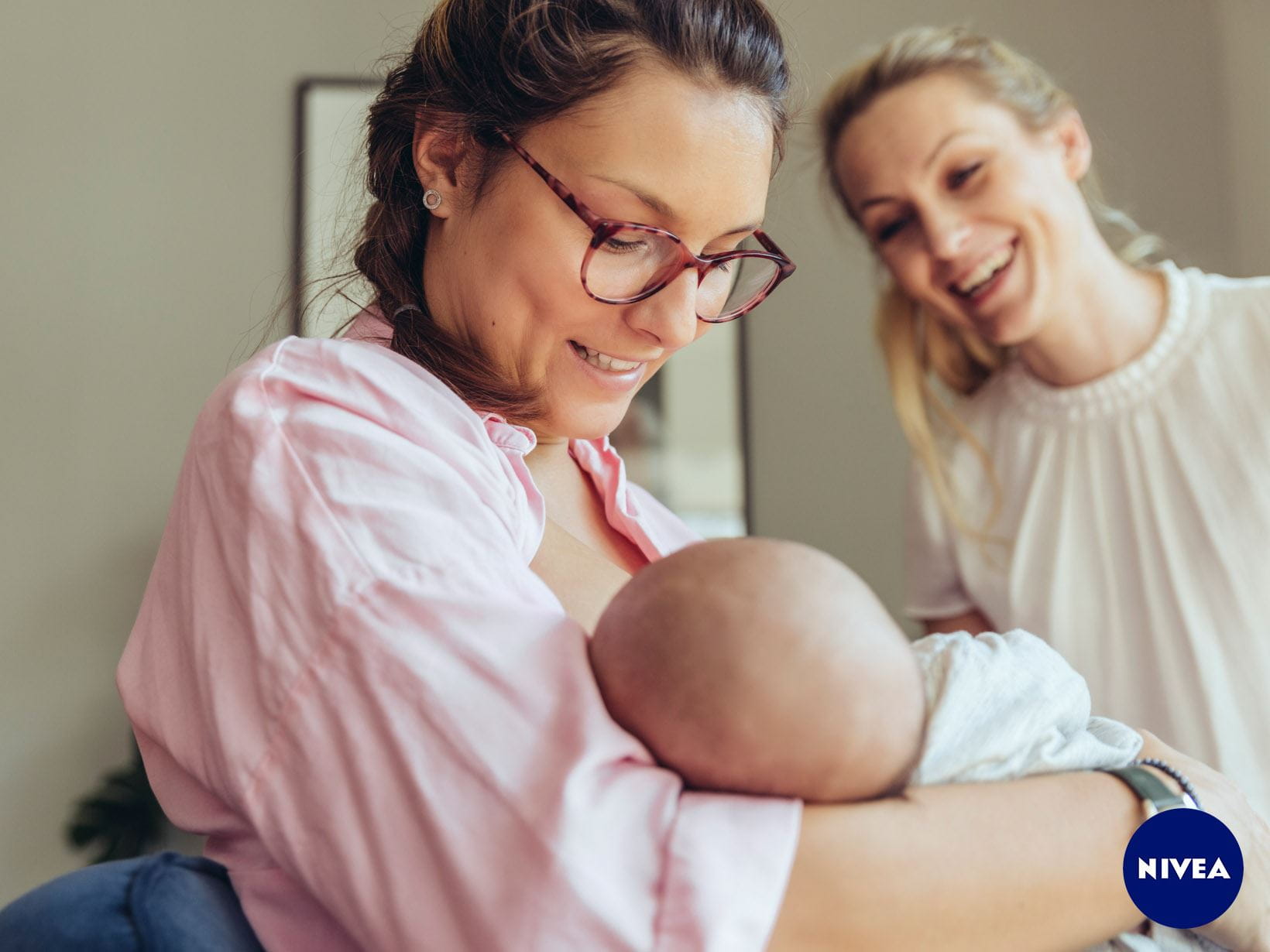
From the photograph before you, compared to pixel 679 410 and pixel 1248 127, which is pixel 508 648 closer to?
pixel 679 410

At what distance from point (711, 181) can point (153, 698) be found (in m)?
0.63

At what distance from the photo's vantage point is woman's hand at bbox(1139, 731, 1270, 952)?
2.77 feet

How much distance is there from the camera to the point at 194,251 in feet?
10.3

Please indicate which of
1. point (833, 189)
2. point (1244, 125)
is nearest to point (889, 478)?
point (833, 189)

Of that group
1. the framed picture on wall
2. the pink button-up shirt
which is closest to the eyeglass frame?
the pink button-up shirt

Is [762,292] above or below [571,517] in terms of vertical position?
above

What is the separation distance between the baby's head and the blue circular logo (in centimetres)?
18

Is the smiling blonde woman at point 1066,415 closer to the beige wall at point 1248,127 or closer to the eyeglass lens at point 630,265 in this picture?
the beige wall at point 1248,127

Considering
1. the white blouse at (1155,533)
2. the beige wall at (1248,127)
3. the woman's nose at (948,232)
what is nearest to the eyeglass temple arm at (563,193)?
the woman's nose at (948,232)

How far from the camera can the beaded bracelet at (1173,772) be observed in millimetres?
853

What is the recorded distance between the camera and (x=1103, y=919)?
75cm

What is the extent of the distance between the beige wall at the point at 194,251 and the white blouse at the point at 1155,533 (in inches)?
39.4

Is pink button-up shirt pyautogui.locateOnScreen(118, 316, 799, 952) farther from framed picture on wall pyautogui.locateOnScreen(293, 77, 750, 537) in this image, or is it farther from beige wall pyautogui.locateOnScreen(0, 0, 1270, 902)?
beige wall pyautogui.locateOnScreen(0, 0, 1270, 902)

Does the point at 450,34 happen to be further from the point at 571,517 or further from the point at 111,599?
the point at 111,599
